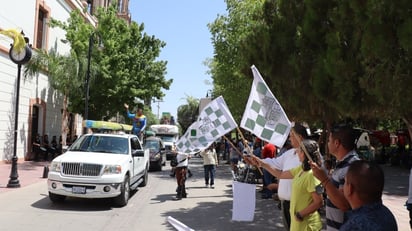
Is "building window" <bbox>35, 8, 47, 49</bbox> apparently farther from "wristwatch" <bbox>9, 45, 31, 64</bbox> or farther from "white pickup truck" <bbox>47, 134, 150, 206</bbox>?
"white pickup truck" <bbox>47, 134, 150, 206</bbox>

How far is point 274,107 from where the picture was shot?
5.05 m

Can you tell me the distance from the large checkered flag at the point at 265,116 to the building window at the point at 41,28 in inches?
838

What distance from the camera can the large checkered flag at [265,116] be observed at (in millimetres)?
4995

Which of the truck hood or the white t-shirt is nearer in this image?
the white t-shirt

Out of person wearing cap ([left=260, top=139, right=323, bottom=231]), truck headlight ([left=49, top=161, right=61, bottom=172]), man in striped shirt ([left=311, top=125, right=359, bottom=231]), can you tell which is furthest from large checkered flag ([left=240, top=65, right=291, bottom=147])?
truck headlight ([left=49, top=161, right=61, bottom=172])

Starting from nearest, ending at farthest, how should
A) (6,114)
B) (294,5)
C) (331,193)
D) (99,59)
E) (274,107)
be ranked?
(331,193), (274,107), (294,5), (6,114), (99,59)

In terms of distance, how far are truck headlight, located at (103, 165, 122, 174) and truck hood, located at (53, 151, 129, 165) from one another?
114 mm

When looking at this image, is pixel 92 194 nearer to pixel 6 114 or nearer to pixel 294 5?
pixel 294 5

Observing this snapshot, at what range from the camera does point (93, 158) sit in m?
10.5

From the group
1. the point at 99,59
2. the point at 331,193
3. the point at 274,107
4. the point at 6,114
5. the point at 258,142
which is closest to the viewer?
the point at 331,193

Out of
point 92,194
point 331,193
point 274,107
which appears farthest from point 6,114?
point 331,193

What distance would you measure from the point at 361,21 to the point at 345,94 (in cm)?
103

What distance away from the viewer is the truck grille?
10.2 metres

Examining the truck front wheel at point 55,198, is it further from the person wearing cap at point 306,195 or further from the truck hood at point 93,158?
the person wearing cap at point 306,195
